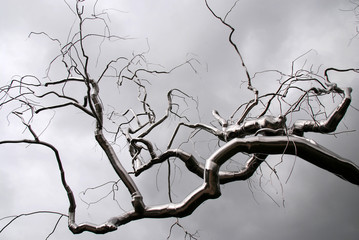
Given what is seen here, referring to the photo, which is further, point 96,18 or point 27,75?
A: point 27,75

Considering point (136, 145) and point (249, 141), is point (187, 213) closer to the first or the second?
point (249, 141)

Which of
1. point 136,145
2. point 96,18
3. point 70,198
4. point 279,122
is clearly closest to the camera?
point 279,122

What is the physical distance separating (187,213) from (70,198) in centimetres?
141

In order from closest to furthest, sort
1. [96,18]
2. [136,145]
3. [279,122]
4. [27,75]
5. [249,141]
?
[249,141] → [279,122] → [96,18] → [27,75] → [136,145]

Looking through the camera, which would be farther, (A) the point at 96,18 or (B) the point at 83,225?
(A) the point at 96,18

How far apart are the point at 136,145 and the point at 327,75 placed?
264cm

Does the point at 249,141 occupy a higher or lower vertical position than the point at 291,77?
lower

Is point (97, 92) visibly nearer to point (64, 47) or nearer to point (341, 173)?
point (64, 47)

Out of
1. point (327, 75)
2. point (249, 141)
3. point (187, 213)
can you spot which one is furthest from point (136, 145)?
point (327, 75)

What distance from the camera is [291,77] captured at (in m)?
3.79

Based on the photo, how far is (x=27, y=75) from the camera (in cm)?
409

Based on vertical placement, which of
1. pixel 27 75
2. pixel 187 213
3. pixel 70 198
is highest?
pixel 27 75

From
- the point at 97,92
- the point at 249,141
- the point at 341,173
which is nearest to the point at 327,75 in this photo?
the point at 341,173

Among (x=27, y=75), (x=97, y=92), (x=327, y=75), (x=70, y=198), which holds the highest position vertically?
(x=27, y=75)
